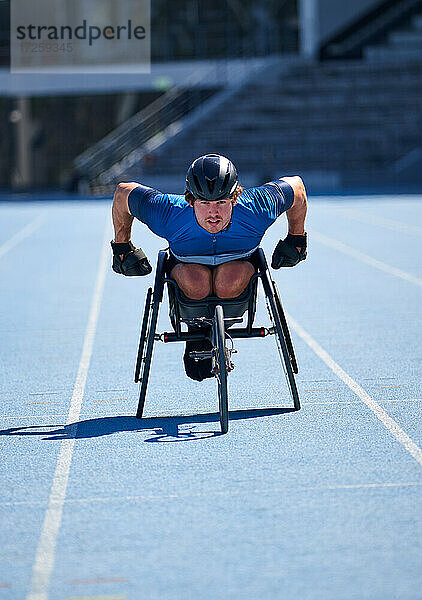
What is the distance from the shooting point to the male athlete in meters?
5.21

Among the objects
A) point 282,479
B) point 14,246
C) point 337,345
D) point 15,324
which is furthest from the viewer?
point 14,246

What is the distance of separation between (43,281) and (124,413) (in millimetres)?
6805

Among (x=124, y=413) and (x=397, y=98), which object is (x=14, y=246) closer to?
(x=124, y=413)

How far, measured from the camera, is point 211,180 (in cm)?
514

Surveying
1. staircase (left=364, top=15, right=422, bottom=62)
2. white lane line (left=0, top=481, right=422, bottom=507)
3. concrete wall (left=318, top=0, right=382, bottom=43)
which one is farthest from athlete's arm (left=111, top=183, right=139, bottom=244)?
concrete wall (left=318, top=0, right=382, bottom=43)

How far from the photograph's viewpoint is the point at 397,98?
115 feet

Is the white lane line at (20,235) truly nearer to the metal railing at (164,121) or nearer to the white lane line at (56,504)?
the white lane line at (56,504)

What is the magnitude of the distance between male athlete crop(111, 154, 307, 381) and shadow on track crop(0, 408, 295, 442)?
611 mm

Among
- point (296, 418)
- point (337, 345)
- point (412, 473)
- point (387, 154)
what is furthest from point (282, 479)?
point (387, 154)

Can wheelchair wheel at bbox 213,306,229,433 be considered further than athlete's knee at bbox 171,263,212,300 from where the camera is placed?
No

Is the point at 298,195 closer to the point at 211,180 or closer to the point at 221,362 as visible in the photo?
the point at 211,180

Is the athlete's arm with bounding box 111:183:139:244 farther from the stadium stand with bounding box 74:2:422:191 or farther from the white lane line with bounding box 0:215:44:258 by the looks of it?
the stadium stand with bounding box 74:2:422:191

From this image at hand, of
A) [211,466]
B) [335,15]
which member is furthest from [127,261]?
[335,15]

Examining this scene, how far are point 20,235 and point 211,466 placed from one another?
14.8 m
